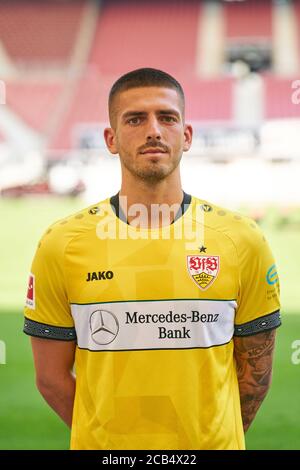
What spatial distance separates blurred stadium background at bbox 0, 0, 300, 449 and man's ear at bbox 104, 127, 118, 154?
459 cm

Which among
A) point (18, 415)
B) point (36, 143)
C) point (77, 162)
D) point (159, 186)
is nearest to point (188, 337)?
point (159, 186)

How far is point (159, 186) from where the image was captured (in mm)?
1682

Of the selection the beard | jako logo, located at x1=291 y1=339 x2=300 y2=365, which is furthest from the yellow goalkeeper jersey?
jako logo, located at x1=291 y1=339 x2=300 y2=365

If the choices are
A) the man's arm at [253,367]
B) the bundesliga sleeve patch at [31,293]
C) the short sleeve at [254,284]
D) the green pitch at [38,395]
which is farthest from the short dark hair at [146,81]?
the green pitch at [38,395]

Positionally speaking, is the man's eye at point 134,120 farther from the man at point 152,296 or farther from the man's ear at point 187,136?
the man's ear at point 187,136

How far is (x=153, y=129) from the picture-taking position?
1.62m

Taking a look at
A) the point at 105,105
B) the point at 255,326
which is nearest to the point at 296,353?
the point at 255,326

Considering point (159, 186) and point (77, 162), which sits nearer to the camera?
point (159, 186)

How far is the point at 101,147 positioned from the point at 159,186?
14735 millimetres

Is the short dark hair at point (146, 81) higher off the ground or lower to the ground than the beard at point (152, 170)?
higher

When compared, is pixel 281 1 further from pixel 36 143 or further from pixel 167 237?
pixel 167 237

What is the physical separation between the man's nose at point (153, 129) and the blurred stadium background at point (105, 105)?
4702 millimetres

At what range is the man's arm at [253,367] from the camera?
1.79 meters

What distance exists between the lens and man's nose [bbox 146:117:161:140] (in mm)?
1607
